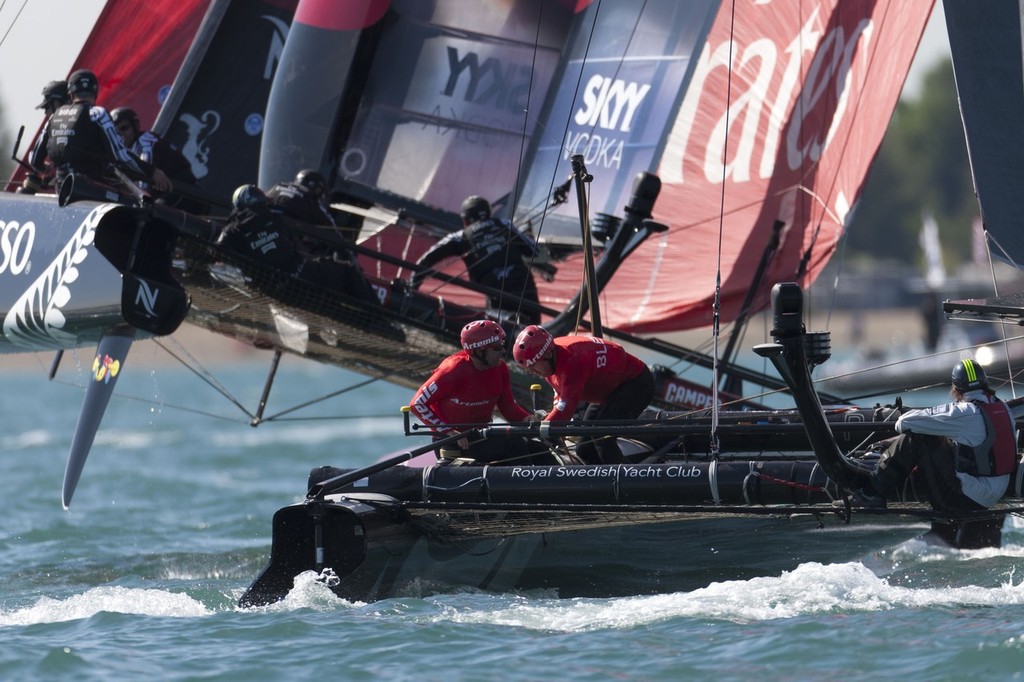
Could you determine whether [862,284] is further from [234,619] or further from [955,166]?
[234,619]

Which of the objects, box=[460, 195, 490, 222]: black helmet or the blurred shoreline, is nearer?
box=[460, 195, 490, 222]: black helmet

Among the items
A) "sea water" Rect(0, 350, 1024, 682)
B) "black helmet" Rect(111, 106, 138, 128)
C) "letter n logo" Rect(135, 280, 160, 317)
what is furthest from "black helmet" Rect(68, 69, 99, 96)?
"sea water" Rect(0, 350, 1024, 682)

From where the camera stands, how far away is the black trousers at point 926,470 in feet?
20.7

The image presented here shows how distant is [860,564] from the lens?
687 cm

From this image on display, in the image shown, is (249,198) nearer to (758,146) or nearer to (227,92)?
(227,92)

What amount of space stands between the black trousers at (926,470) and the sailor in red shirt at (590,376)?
140cm

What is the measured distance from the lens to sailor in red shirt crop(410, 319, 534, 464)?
7324mm

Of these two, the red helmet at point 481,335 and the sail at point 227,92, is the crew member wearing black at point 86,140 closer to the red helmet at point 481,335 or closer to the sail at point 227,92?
the sail at point 227,92

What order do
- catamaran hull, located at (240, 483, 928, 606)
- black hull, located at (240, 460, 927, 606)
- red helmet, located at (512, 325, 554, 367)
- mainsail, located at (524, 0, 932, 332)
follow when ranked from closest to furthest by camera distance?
black hull, located at (240, 460, 927, 606) < catamaran hull, located at (240, 483, 928, 606) < red helmet, located at (512, 325, 554, 367) < mainsail, located at (524, 0, 932, 332)

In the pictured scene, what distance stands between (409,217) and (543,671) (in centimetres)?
567

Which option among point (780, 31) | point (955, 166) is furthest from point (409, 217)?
point (955, 166)

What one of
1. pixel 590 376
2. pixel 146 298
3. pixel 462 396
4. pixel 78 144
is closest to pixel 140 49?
pixel 78 144

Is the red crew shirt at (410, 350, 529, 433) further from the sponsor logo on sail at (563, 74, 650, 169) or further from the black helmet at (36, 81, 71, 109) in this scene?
the black helmet at (36, 81, 71, 109)

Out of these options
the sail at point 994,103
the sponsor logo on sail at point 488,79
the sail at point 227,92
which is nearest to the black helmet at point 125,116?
the sail at point 227,92
